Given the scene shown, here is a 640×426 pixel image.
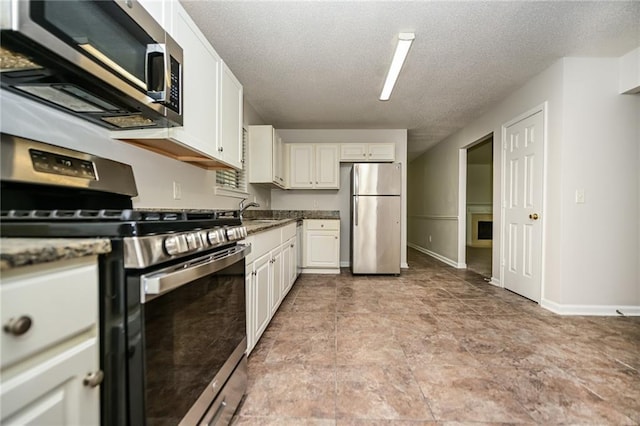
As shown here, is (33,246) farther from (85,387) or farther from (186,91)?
(186,91)

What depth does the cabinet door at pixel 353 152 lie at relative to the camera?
4785mm

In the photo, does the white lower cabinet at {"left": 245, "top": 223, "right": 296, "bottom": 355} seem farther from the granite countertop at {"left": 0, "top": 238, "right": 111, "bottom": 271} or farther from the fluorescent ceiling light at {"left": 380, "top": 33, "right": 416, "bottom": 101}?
the fluorescent ceiling light at {"left": 380, "top": 33, "right": 416, "bottom": 101}

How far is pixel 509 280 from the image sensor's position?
11.9 feet

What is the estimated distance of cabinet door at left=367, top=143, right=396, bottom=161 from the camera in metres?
4.81

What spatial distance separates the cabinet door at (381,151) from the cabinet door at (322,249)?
1.40m

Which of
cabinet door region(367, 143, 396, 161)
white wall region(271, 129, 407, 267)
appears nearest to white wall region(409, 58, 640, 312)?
cabinet door region(367, 143, 396, 161)

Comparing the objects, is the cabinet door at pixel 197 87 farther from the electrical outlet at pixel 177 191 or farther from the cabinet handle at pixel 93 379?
the cabinet handle at pixel 93 379

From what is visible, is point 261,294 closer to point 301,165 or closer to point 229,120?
point 229,120

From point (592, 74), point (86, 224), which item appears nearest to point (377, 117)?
point (592, 74)

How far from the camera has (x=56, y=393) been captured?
63 cm

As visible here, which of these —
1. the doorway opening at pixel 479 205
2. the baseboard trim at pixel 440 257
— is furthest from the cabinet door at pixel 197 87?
the doorway opening at pixel 479 205

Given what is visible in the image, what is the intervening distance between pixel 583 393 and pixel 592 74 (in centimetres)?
279

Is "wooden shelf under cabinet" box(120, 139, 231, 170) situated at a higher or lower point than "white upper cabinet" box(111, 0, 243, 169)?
lower

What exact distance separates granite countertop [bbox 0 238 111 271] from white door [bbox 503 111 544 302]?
3.64m
